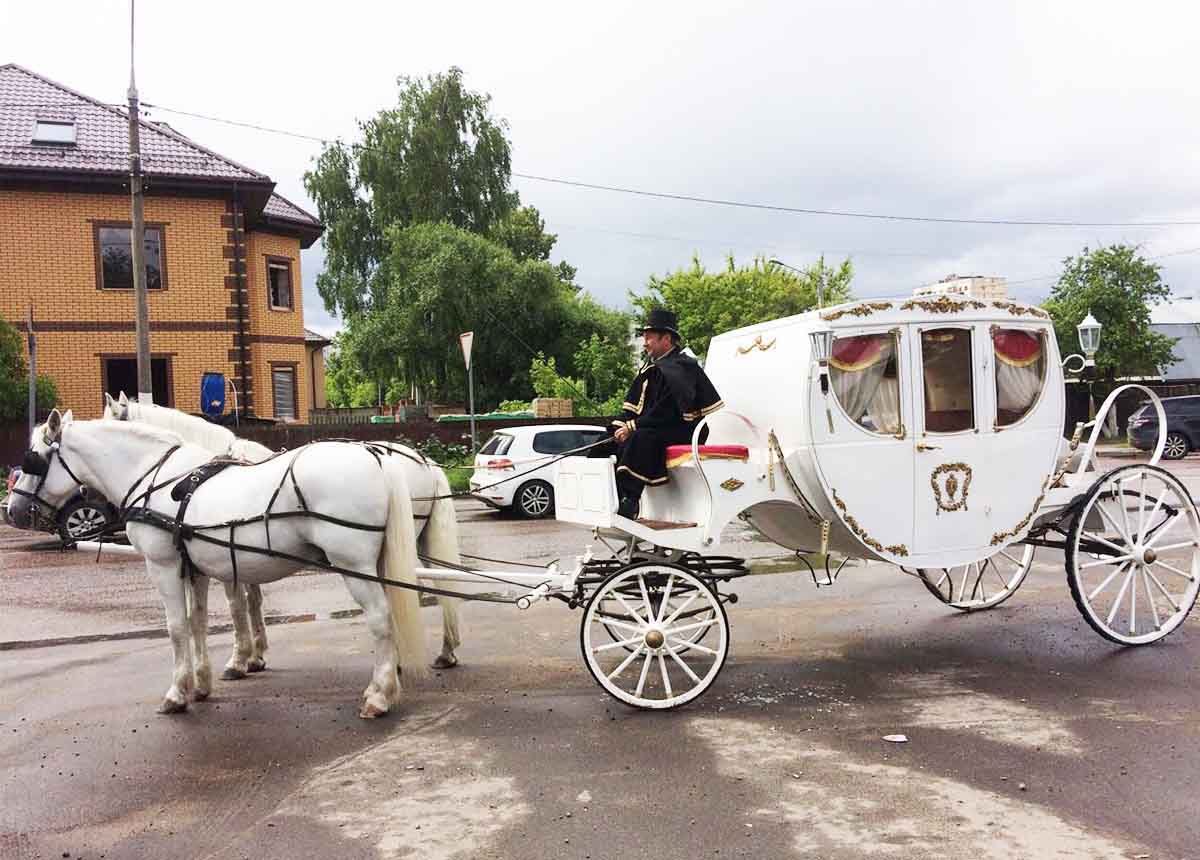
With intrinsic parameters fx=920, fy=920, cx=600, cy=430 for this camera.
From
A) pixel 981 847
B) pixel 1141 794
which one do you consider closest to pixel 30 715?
pixel 981 847

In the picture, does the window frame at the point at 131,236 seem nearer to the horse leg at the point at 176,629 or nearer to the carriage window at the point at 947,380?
the horse leg at the point at 176,629

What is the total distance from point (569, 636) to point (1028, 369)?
402 cm

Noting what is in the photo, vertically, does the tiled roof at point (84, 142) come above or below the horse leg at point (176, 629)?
above

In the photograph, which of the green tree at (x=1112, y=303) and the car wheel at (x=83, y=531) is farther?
the green tree at (x=1112, y=303)

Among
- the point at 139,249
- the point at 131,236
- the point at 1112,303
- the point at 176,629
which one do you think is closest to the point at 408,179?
Result: the point at 131,236

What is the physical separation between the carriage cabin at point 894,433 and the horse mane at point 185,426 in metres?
2.51

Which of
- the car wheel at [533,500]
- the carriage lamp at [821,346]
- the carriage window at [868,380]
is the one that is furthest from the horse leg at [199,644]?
the car wheel at [533,500]

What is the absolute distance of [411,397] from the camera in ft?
144

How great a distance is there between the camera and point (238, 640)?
653 cm

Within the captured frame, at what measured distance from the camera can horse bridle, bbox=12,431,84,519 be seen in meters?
5.90

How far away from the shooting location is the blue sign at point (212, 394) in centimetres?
2300

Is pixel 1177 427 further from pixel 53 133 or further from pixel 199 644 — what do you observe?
pixel 53 133

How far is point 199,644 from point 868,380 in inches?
184

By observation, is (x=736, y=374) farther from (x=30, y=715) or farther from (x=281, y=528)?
(x=30, y=715)
